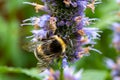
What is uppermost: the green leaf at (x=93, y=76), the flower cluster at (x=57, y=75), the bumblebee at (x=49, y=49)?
the bumblebee at (x=49, y=49)

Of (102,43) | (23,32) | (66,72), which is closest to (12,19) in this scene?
(23,32)

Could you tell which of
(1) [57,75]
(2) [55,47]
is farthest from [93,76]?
(2) [55,47]

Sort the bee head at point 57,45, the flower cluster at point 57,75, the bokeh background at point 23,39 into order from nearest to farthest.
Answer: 1. the bee head at point 57,45
2. the flower cluster at point 57,75
3. the bokeh background at point 23,39

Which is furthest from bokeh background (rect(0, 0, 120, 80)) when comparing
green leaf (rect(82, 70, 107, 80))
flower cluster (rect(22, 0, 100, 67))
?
flower cluster (rect(22, 0, 100, 67))

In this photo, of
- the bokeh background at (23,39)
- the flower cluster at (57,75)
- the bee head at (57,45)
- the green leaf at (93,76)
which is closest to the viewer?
the bee head at (57,45)

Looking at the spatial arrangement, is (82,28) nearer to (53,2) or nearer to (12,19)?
(53,2)

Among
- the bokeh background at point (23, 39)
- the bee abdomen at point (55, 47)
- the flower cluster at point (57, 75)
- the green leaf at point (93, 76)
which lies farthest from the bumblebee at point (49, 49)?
the bokeh background at point (23, 39)

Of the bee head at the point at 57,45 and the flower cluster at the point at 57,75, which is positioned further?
the flower cluster at the point at 57,75

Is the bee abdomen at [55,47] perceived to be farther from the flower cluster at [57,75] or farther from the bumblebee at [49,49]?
the flower cluster at [57,75]
